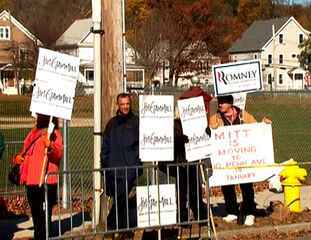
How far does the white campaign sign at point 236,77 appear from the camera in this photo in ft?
34.6

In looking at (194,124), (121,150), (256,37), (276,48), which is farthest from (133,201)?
(276,48)

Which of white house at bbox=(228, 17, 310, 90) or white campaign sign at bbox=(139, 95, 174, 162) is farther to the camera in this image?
white house at bbox=(228, 17, 310, 90)

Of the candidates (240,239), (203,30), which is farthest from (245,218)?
(203,30)

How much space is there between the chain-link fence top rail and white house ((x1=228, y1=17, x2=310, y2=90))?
60517 mm

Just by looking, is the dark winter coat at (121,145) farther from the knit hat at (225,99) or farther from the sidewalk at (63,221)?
the knit hat at (225,99)

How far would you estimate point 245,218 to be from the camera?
10.8 m

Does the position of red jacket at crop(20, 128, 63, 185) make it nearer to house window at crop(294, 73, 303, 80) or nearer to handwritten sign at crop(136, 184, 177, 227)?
handwritten sign at crop(136, 184, 177, 227)

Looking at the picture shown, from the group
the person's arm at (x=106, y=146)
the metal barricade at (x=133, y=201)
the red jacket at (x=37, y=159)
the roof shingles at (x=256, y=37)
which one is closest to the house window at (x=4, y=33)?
the roof shingles at (x=256, y=37)

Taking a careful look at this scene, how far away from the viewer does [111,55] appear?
32.0ft

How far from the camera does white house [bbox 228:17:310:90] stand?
98.7m

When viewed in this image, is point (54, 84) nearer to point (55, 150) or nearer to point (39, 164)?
point (55, 150)

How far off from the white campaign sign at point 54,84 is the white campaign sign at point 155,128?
34.1 inches

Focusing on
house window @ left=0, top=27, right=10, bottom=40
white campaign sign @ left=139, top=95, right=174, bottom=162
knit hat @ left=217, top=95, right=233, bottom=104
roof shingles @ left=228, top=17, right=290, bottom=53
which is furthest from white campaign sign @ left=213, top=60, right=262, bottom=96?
roof shingles @ left=228, top=17, right=290, bottom=53

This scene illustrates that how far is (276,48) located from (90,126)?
8080cm
